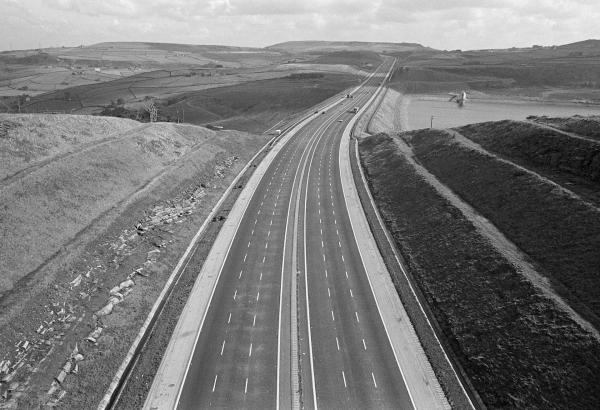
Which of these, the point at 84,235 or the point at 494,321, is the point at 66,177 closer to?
the point at 84,235

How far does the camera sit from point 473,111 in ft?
549

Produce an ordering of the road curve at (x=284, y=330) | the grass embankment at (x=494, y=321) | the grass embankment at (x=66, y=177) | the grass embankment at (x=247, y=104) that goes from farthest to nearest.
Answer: the grass embankment at (x=247, y=104)
the grass embankment at (x=66, y=177)
the road curve at (x=284, y=330)
the grass embankment at (x=494, y=321)

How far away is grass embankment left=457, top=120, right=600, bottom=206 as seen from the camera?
56125 mm

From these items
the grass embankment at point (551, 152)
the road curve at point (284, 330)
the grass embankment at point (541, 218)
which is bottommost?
the road curve at point (284, 330)

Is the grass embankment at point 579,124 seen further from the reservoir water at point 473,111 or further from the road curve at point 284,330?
the reservoir water at point 473,111

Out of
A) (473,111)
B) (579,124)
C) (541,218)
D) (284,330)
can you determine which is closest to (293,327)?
(284,330)

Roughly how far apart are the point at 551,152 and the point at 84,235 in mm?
67429

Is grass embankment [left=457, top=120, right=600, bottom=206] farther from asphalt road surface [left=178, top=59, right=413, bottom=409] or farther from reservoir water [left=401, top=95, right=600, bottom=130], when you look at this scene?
reservoir water [left=401, top=95, right=600, bottom=130]

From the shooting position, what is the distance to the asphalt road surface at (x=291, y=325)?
32.8m

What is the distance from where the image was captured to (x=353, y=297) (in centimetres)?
4469

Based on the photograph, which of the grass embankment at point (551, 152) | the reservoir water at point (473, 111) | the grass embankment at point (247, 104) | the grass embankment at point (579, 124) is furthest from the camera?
the grass embankment at point (247, 104)

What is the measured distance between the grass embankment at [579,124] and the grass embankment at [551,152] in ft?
2.94

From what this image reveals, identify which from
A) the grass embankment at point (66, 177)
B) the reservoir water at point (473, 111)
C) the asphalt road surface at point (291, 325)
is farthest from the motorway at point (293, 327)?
the reservoir water at point (473, 111)

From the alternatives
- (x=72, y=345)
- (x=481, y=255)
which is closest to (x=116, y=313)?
(x=72, y=345)
